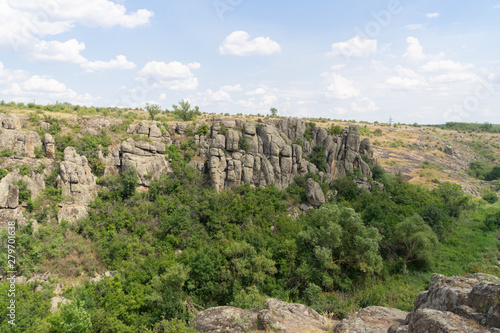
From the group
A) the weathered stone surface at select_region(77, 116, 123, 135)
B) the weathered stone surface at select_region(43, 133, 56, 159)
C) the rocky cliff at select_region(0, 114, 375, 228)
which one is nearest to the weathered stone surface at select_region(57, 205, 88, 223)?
the rocky cliff at select_region(0, 114, 375, 228)

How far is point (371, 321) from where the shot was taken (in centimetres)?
1388

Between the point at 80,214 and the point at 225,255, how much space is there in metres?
16.4

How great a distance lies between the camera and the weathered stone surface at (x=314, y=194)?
39094 millimetres

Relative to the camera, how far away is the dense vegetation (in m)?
20.3

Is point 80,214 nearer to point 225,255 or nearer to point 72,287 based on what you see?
point 72,287

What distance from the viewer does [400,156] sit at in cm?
6512

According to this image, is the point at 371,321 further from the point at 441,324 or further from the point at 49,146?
the point at 49,146

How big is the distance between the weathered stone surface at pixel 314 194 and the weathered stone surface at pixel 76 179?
28485 mm

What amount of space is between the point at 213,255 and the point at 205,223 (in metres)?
8.51

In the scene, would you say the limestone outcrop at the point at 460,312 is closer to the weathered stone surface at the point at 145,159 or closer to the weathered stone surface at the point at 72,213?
the weathered stone surface at the point at 72,213

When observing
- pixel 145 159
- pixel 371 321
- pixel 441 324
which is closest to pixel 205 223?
pixel 145 159

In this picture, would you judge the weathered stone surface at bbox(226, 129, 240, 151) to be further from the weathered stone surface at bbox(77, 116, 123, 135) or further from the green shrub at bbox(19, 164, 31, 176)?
the green shrub at bbox(19, 164, 31, 176)

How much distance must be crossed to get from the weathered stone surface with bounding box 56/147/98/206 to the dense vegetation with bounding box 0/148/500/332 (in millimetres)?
1089

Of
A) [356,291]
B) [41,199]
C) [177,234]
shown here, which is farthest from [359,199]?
[41,199]
